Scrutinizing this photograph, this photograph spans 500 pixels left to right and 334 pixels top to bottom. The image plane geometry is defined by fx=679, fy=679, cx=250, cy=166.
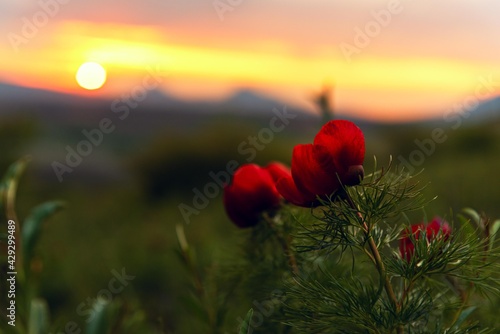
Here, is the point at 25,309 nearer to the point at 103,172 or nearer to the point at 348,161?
the point at 348,161

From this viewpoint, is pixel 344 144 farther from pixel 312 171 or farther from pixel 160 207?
pixel 160 207

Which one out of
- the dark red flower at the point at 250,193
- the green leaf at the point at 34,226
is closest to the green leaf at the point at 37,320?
the green leaf at the point at 34,226

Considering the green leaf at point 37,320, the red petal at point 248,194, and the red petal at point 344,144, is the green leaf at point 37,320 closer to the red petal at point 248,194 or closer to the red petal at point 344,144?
the red petal at point 248,194

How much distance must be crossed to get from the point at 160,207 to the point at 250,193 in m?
4.27

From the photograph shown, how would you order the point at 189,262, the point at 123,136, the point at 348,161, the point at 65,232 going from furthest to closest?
the point at 123,136
the point at 65,232
the point at 189,262
the point at 348,161

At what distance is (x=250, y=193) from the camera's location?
90 cm

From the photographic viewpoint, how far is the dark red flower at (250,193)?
90cm

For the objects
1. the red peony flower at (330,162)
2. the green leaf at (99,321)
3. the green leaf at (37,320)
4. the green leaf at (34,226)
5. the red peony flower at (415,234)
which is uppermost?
the green leaf at (34,226)

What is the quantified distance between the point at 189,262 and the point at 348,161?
419mm

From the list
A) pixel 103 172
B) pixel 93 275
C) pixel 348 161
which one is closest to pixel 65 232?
pixel 93 275

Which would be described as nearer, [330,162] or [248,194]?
[330,162]

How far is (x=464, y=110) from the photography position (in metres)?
1.95

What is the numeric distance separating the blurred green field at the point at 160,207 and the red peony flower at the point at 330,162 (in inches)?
3.8

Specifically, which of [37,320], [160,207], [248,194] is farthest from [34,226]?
[160,207]
